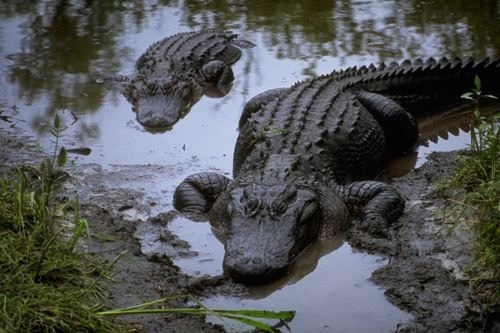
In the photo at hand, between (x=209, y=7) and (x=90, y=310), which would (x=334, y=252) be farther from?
(x=209, y=7)

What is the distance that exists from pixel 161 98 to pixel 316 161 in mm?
2855

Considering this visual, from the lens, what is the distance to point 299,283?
466 cm

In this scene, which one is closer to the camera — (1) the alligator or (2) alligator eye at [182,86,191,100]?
(1) the alligator

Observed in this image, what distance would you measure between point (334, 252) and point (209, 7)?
7340 millimetres

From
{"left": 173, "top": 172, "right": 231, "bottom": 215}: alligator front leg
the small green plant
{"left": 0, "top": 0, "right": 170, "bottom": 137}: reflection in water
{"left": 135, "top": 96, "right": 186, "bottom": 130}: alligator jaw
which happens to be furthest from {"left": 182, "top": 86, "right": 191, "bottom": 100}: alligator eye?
the small green plant

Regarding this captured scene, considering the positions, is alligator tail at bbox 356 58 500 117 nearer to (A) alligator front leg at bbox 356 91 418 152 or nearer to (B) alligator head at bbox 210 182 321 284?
(A) alligator front leg at bbox 356 91 418 152

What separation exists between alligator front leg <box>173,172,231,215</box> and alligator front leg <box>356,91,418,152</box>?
1679 millimetres

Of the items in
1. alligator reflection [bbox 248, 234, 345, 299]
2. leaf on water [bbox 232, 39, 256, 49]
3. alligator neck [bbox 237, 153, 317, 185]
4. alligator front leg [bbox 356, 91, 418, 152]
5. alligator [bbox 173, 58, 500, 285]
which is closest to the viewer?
alligator reflection [bbox 248, 234, 345, 299]

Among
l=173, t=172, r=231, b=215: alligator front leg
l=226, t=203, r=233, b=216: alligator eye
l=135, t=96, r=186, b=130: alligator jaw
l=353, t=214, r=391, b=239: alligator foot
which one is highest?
l=226, t=203, r=233, b=216: alligator eye

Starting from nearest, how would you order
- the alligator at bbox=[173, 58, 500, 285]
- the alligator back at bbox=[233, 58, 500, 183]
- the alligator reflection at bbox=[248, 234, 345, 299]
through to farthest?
1. the alligator reflection at bbox=[248, 234, 345, 299]
2. the alligator at bbox=[173, 58, 500, 285]
3. the alligator back at bbox=[233, 58, 500, 183]

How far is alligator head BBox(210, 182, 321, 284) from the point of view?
4.61 m

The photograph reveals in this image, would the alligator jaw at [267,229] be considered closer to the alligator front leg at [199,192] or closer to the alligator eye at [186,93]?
the alligator front leg at [199,192]

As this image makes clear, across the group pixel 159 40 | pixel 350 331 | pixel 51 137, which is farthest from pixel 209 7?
pixel 350 331

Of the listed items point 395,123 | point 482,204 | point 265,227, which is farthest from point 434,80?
point 265,227
